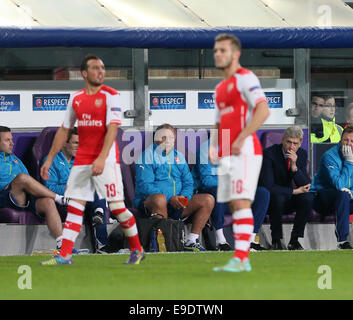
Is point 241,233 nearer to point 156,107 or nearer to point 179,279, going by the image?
point 179,279

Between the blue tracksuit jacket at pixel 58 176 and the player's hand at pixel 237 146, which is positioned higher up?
the player's hand at pixel 237 146

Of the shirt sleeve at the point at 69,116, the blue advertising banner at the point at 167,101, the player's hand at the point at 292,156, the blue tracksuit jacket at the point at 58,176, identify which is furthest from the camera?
the blue advertising banner at the point at 167,101

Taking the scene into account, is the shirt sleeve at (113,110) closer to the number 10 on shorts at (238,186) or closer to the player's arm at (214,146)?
the player's arm at (214,146)

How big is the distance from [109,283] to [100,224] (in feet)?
13.9

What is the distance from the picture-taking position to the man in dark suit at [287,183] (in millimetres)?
11570

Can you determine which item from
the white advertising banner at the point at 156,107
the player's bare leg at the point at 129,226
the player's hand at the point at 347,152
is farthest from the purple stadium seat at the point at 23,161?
the player's hand at the point at 347,152

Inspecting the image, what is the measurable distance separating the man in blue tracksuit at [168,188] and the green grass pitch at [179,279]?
1406 millimetres

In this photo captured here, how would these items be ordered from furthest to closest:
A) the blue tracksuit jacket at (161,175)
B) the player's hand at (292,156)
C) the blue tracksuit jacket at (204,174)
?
the blue tracksuit jacket at (204,174) → the player's hand at (292,156) → the blue tracksuit jacket at (161,175)

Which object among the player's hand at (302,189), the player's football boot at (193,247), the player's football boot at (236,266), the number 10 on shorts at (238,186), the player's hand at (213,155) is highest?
the player's hand at (213,155)

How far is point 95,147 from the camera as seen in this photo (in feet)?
29.0

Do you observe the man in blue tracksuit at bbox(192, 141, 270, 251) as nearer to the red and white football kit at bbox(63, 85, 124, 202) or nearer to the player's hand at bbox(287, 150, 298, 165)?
the player's hand at bbox(287, 150, 298, 165)

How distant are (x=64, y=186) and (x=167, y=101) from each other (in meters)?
2.12

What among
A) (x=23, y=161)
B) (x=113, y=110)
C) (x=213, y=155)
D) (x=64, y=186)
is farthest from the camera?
(x=23, y=161)

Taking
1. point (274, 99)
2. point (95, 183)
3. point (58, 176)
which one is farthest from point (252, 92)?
point (274, 99)
